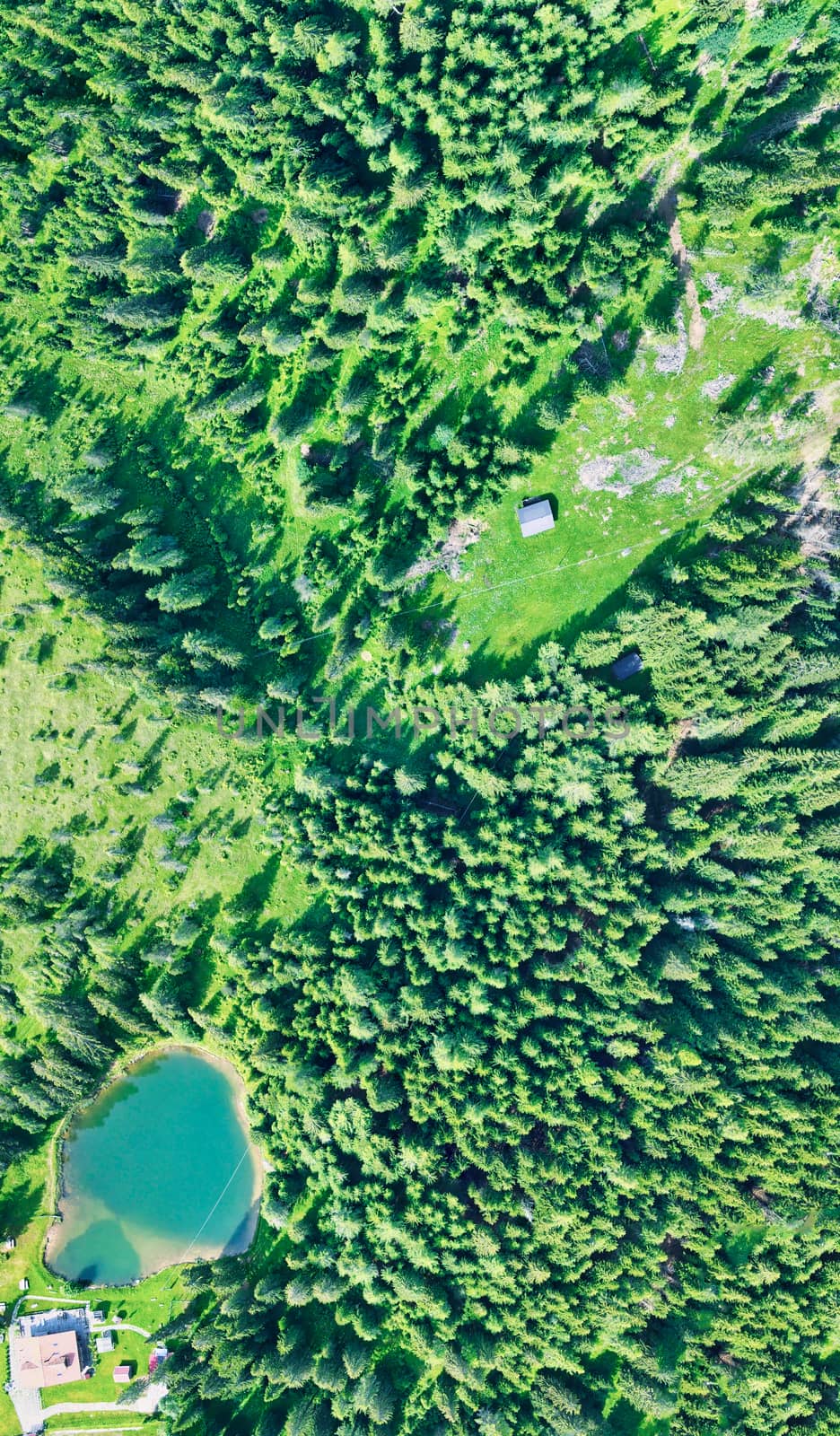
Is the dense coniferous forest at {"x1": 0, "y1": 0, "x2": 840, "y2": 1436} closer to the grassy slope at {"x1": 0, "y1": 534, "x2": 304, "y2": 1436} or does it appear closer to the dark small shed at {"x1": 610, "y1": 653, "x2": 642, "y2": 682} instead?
the grassy slope at {"x1": 0, "y1": 534, "x2": 304, "y2": 1436}

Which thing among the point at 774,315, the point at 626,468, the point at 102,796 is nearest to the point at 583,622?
the point at 626,468

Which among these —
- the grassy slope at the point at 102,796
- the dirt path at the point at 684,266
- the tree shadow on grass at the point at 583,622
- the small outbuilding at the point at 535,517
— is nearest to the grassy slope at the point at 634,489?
the tree shadow on grass at the point at 583,622

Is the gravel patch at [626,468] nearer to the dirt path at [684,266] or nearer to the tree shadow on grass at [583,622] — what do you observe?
the tree shadow on grass at [583,622]

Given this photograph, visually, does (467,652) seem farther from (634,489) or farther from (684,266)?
(684,266)

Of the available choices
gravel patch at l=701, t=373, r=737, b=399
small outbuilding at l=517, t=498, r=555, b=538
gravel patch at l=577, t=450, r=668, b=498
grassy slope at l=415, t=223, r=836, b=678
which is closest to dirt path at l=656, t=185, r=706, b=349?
grassy slope at l=415, t=223, r=836, b=678

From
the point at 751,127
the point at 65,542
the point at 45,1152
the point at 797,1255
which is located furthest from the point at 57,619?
the point at 797,1255

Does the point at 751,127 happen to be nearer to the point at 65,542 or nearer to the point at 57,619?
the point at 65,542

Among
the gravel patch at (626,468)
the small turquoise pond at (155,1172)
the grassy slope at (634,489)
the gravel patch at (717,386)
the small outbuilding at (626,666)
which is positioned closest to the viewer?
the grassy slope at (634,489)
